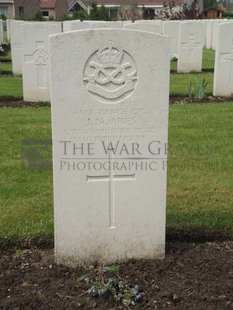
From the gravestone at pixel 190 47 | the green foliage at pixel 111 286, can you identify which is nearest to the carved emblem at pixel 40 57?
the gravestone at pixel 190 47

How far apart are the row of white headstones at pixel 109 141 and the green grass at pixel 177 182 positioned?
0.54 metres

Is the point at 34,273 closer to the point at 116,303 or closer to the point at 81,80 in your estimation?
the point at 116,303

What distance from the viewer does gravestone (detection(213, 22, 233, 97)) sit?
31.3 ft

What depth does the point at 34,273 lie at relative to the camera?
3.30 m

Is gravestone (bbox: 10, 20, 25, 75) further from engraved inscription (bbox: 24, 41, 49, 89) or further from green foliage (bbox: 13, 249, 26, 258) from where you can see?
green foliage (bbox: 13, 249, 26, 258)

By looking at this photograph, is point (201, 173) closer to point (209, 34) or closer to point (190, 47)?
point (190, 47)

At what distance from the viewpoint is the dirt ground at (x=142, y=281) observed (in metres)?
2.98

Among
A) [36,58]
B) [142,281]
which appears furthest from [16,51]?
[142,281]

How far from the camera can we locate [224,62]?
9828 millimetres

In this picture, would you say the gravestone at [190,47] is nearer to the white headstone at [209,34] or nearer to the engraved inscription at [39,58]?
the engraved inscription at [39,58]

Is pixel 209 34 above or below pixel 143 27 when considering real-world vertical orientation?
below

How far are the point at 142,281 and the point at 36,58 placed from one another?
6.70m

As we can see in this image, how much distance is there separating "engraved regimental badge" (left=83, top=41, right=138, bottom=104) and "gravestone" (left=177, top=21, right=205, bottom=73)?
34.5ft

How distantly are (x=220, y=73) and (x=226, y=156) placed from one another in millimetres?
4620
